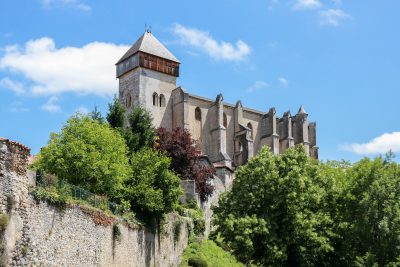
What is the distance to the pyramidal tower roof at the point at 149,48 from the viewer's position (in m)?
80.6

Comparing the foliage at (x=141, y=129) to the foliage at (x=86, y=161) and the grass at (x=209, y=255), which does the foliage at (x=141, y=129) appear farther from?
the foliage at (x=86, y=161)

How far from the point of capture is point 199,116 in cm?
8250

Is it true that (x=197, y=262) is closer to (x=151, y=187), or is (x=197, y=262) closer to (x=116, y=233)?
(x=151, y=187)

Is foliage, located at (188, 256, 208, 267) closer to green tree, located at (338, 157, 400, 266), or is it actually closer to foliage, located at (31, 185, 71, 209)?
green tree, located at (338, 157, 400, 266)

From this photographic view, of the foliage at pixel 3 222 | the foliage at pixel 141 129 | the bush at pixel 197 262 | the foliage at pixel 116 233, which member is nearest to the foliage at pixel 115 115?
the foliage at pixel 141 129

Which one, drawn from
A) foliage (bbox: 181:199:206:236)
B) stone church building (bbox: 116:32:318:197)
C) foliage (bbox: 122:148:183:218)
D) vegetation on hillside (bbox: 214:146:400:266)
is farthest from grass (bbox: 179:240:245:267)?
stone church building (bbox: 116:32:318:197)

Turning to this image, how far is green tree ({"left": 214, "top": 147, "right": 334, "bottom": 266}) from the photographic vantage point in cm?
3198

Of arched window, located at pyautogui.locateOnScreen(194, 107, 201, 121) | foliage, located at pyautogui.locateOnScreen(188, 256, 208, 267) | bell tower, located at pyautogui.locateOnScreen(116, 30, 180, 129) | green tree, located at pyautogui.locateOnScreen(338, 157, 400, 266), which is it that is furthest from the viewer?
arched window, located at pyautogui.locateOnScreen(194, 107, 201, 121)

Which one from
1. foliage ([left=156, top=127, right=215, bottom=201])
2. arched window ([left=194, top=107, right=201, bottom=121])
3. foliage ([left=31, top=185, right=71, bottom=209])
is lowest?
foliage ([left=31, top=185, right=71, bottom=209])

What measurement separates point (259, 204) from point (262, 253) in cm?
258

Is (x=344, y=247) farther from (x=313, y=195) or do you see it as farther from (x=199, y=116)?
(x=199, y=116)

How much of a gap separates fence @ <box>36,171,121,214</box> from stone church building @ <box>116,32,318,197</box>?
4695 cm

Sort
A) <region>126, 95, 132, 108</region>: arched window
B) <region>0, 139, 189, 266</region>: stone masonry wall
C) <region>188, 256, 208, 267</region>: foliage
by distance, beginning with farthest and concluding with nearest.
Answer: <region>126, 95, 132, 108</region>: arched window → <region>188, 256, 208, 267</region>: foliage → <region>0, 139, 189, 266</region>: stone masonry wall

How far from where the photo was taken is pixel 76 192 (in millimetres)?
25719
